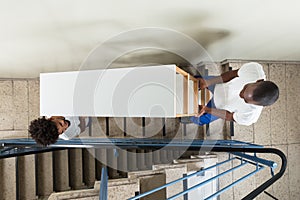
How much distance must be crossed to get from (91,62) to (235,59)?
1.59 m

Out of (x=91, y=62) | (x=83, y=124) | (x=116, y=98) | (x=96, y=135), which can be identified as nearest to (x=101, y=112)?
(x=116, y=98)

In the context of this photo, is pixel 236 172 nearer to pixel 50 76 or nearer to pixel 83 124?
pixel 83 124

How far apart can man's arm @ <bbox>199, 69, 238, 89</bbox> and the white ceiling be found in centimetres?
31

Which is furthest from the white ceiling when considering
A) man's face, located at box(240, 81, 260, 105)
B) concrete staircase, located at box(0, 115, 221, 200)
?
concrete staircase, located at box(0, 115, 221, 200)

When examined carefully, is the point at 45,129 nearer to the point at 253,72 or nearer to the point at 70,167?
the point at 253,72

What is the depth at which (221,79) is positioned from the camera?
5.86ft

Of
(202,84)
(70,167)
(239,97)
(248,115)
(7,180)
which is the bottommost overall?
(7,180)

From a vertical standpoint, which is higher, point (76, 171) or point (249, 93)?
point (249, 93)

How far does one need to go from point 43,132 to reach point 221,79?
4.32 feet

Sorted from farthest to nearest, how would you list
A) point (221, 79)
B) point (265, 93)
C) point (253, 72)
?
point (221, 79), point (253, 72), point (265, 93)

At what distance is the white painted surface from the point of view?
4.95ft

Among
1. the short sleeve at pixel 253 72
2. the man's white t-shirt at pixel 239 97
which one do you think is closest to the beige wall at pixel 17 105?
the man's white t-shirt at pixel 239 97

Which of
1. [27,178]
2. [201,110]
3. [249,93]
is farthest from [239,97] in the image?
[27,178]

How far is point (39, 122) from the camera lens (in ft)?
4.57
